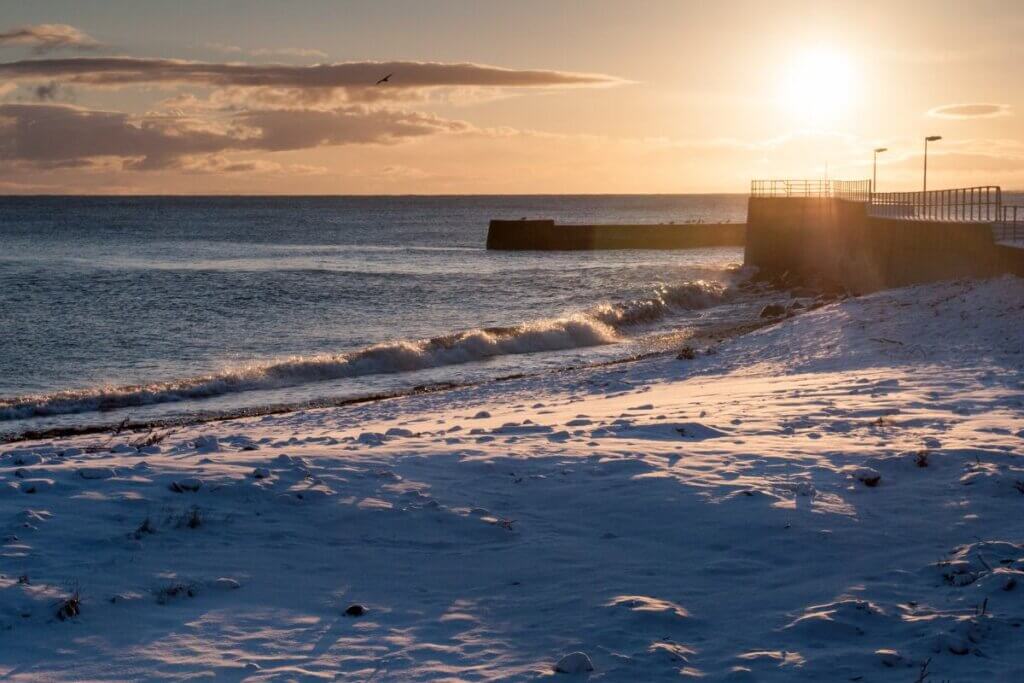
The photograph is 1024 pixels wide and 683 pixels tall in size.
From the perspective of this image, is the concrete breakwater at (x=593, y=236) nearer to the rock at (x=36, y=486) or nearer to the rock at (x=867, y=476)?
the rock at (x=867, y=476)

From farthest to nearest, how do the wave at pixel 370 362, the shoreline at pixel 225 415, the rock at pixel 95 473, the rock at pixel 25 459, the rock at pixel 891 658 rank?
the wave at pixel 370 362
the shoreline at pixel 225 415
the rock at pixel 25 459
the rock at pixel 95 473
the rock at pixel 891 658

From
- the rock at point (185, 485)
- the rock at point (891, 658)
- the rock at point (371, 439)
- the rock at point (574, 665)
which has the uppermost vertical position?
the rock at point (185, 485)

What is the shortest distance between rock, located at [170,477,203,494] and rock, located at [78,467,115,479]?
0.63 meters

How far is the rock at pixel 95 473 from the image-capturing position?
26.4ft

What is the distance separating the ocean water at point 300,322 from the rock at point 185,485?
10.1m

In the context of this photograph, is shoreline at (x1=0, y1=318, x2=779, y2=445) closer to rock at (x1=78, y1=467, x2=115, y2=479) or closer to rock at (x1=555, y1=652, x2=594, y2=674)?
rock at (x1=78, y1=467, x2=115, y2=479)

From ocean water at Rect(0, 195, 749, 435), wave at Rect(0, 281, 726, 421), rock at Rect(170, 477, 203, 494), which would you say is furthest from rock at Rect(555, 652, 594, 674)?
wave at Rect(0, 281, 726, 421)

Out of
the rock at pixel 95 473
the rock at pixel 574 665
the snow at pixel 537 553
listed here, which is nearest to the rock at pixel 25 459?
the snow at pixel 537 553

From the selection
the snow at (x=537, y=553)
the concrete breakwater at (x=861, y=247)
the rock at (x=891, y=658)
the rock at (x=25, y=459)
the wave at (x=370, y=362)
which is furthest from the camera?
the concrete breakwater at (x=861, y=247)

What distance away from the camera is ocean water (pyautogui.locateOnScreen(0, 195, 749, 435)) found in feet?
67.2

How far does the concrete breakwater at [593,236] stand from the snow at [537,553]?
7397 cm

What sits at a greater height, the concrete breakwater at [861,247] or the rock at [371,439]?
the concrete breakwater at [861,247]

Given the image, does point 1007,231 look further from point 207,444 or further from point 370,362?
point 207,444

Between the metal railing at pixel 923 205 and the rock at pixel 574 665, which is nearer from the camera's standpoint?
the rock at pixel 574 665
